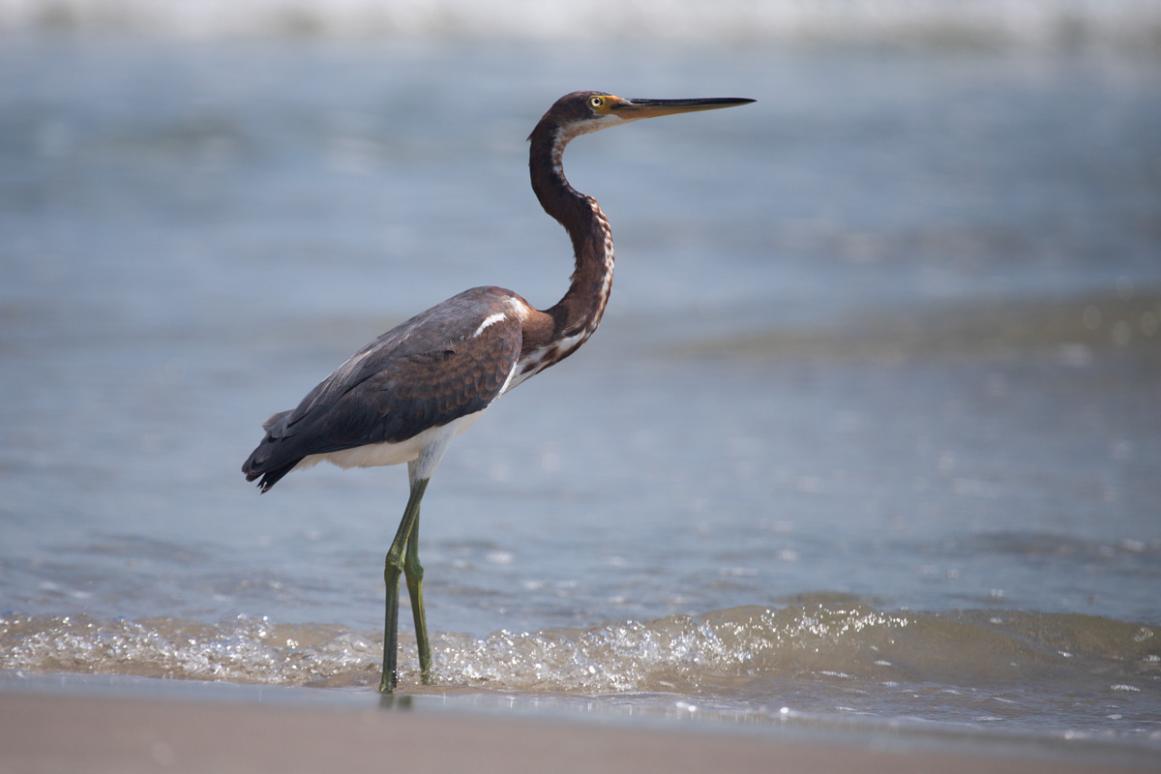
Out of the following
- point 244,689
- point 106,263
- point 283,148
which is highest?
point 283,148

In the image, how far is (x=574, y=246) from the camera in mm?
4969

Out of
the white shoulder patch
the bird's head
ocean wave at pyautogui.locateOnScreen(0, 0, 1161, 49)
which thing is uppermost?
ocean wave at pyautogui.locateOnScreen(0, 0, 1161, 49)

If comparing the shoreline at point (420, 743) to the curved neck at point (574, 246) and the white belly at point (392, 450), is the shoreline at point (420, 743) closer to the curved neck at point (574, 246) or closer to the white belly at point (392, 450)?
the white belly at point (392, 450)

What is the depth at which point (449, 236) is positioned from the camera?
13234mm

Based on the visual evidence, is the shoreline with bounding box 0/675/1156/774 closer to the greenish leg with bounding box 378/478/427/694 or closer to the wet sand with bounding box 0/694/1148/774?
the wet sand with bounding box 0/694/1148/774

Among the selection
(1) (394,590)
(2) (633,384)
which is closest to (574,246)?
(1) (394,590)

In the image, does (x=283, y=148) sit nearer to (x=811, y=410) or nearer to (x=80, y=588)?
(x=811, y=410)

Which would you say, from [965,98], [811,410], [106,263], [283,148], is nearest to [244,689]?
[811,410]

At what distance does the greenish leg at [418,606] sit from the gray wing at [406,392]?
38 centimetres

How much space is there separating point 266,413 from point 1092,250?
822 cm

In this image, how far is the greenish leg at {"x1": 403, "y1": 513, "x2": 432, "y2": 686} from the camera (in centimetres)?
473

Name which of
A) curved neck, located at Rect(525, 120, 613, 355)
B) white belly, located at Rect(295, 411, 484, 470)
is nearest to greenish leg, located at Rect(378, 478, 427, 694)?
white belly, located at Rect(295, 411, 484, 470)

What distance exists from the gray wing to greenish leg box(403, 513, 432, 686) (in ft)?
1.23

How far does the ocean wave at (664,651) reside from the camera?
4.72 meters
